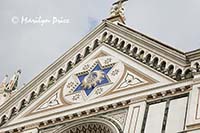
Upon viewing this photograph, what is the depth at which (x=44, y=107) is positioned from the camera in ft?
54.3

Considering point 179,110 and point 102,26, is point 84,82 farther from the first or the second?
point 179,110

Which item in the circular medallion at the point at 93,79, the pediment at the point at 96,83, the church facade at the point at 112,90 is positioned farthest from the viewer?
the circular medallion at the point at 93,79

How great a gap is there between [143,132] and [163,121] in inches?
20.0

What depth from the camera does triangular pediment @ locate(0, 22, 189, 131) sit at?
15.5m

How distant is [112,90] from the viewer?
615 inches

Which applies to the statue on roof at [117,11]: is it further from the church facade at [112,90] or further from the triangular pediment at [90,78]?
the triangular pediment at [90,78]

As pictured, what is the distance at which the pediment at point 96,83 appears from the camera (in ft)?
50.5

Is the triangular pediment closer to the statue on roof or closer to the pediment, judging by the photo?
the pediment

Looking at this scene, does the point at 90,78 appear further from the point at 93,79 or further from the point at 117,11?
the point at 117,11

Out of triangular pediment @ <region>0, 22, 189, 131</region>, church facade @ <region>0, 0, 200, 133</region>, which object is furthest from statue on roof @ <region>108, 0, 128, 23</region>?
triangular pediment @ <region>0, 22, 189, 131</region>

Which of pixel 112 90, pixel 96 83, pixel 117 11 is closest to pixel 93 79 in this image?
pixel 96 83

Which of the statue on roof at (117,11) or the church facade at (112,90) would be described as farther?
the statue on roof at (117,11)

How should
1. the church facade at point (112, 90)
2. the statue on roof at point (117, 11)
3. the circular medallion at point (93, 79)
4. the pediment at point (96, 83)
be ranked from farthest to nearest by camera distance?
the statue on roof at point (117, 11) → the circular medallion at point (93, 79) → the pediment at point (96, 83) → the church facade at point (112, 90)

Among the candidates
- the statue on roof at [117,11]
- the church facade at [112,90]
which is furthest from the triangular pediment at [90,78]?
the statue on roof at [117,11]
